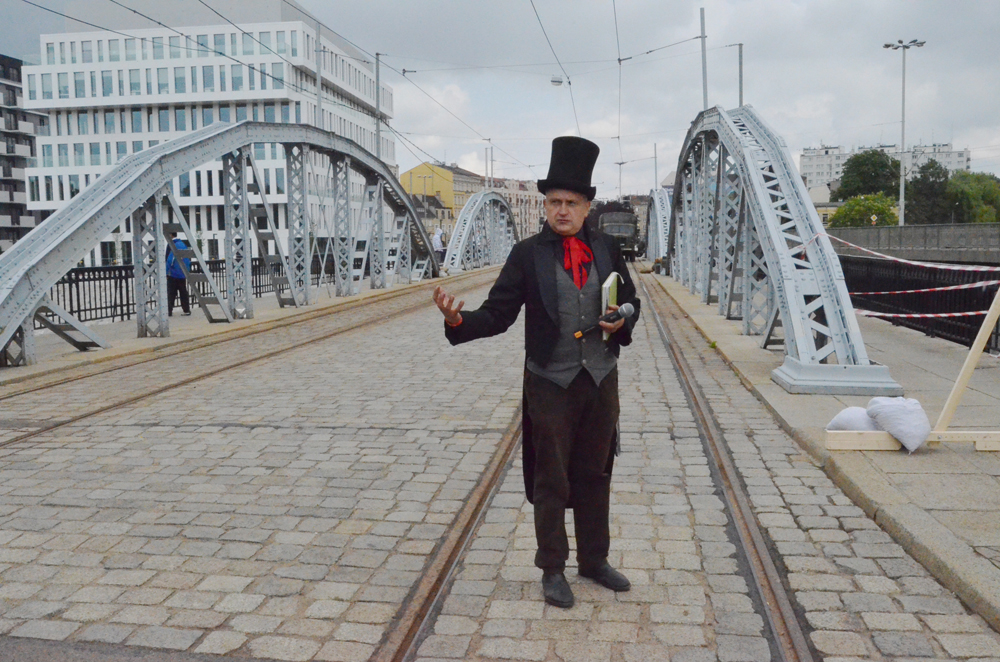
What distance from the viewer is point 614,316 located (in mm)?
3826

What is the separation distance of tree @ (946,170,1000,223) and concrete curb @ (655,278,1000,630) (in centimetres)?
8116

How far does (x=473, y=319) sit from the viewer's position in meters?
3.99

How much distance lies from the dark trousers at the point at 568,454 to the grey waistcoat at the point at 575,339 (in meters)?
0.04

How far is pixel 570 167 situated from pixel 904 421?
358 centimetres

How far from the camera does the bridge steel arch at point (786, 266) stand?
8.98m

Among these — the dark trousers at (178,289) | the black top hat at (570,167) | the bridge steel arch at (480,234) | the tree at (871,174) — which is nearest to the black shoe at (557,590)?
the black top hat at (570,167)

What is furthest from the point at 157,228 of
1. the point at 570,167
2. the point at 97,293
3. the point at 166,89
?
the point at 166,89

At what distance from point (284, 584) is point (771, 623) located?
209cm

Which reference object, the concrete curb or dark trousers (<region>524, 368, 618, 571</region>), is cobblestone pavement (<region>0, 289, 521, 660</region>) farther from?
the concrete curb

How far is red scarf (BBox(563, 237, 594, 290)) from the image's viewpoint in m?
3.96

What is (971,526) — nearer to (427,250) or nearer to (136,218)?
(136,218)

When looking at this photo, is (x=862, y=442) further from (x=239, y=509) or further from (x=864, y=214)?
(x=864, y=214)

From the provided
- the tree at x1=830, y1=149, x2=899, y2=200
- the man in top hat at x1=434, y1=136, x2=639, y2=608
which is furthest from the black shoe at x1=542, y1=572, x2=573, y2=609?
the tree at x1=830, y1=149, x2=899, y2=200

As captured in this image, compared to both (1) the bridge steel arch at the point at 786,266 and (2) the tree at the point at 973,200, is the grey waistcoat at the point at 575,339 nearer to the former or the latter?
(1) the bridge steel arch at the point at 786,266
